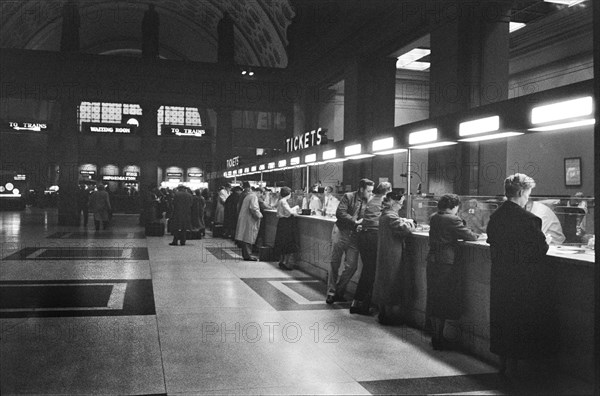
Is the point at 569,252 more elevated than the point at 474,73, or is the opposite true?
the point at 474,73

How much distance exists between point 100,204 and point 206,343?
55.3 ft

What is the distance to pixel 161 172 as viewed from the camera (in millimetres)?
42844

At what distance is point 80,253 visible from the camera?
44.7 feet

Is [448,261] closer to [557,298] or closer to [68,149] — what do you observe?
[557,298]

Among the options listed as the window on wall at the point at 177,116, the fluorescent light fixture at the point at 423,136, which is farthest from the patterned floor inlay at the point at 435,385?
the window on wall at the point at 177,116

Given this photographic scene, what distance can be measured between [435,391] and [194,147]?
39909mm

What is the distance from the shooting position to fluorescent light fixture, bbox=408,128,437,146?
316 inches

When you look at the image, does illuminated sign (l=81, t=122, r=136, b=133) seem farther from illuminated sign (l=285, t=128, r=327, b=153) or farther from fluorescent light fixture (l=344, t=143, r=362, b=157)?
fluorescent light fixture (l=344, t=143, r=362, b=157)

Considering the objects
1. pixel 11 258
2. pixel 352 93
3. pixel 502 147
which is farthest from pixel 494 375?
pixel 352 93

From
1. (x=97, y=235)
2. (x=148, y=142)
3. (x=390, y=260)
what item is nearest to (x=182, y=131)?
(x=148, y=142)

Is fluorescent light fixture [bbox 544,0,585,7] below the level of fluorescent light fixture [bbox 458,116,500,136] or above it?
above

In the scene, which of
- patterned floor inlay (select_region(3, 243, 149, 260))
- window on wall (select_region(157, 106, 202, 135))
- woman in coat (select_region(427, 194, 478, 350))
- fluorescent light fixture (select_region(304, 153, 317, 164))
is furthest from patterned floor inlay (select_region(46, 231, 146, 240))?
window on wall (select_region(157, 106, 202, 135))

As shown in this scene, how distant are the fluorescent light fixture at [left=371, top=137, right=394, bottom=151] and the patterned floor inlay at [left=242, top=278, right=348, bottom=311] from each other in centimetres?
250

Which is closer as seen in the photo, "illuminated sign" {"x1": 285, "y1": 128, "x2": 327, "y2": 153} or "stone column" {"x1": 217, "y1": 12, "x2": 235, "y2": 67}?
"illuminated sign" {"x1": 285, "y1": 128, "x2": 327, "y2": 153}
